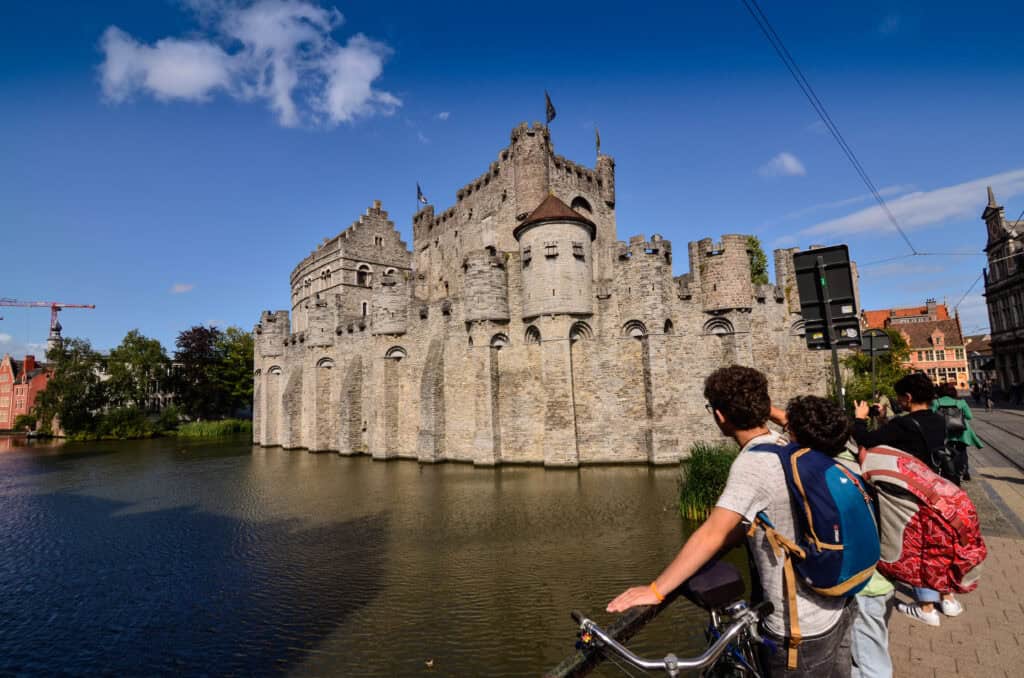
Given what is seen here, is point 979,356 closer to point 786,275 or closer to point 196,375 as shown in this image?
point 786,275

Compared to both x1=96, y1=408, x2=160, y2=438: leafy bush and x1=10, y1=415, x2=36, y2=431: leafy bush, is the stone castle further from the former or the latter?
x1=10, y1=415, x2=36, y2=431: leafy bush

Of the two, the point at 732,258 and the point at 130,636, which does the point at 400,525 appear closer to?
the point at 130,636

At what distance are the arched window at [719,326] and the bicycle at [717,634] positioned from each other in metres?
18.7

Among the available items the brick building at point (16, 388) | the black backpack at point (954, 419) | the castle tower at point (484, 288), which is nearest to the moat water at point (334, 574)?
the black backpack at point (954, 419)

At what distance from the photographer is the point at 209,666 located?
19.5 ft

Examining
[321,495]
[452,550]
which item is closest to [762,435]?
[452,550]

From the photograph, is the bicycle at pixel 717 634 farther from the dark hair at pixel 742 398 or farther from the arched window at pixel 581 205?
the arched window at pixel 581 205

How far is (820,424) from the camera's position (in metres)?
2.45

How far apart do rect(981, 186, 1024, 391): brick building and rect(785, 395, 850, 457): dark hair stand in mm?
49602

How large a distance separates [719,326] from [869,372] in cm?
553

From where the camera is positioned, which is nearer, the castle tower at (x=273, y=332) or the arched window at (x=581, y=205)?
the arched window at (x=581, y=205)

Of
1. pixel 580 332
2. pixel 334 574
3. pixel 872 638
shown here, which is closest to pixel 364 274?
pixel 580 332

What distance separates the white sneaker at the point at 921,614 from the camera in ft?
13.0

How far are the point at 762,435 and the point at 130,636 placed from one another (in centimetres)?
900
